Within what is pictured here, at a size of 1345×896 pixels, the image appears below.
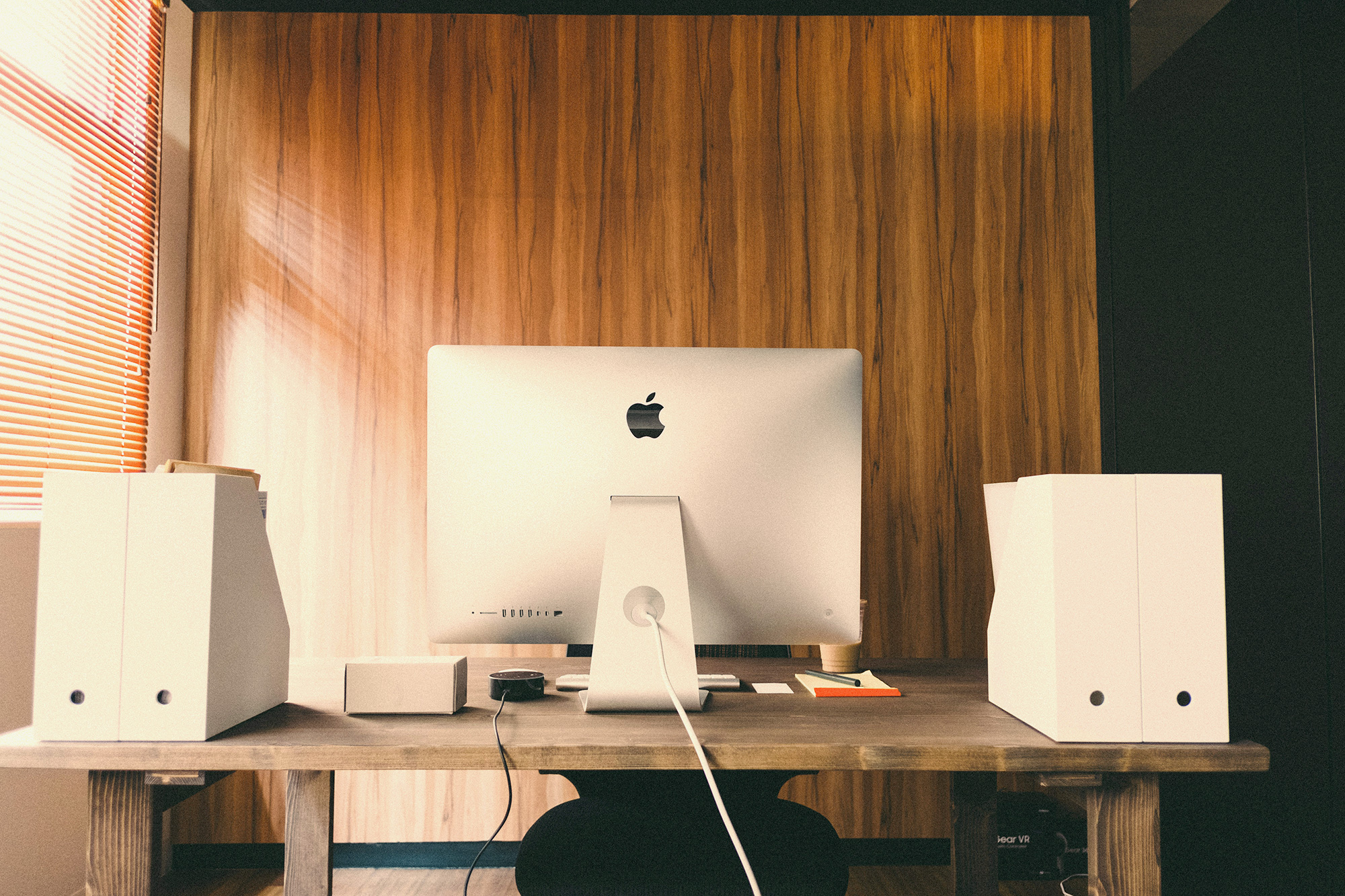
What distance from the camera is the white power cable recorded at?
82 cm

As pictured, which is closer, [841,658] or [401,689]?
[401,689]

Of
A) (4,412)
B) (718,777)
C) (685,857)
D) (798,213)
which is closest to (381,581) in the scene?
(4,412)

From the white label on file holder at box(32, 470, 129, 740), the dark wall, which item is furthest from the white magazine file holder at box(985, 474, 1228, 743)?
the white label on file holder at box(32, 470, 129, 740)

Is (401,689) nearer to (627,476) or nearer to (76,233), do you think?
(627,476)

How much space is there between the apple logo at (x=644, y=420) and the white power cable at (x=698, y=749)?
0.26 m

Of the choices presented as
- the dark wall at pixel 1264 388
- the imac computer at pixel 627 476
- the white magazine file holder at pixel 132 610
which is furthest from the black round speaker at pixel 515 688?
the dark wall at pixel 1264 388

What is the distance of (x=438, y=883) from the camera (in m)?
2.23

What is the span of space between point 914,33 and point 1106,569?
7.25ft

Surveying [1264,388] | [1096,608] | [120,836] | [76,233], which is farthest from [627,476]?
[76,233]

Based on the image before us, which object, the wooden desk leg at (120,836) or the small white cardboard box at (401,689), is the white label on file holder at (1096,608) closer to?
the small white cardboard box at (401,689)

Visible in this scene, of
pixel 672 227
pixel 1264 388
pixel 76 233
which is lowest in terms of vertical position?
pixel 1264 388

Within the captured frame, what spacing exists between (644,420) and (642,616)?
0.28 metres

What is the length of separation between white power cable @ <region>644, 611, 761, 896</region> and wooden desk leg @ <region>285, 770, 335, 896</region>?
18.5 inches

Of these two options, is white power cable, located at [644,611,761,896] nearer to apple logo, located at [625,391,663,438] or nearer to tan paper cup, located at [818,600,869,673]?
apple logo, located at [625,391,663,438]
